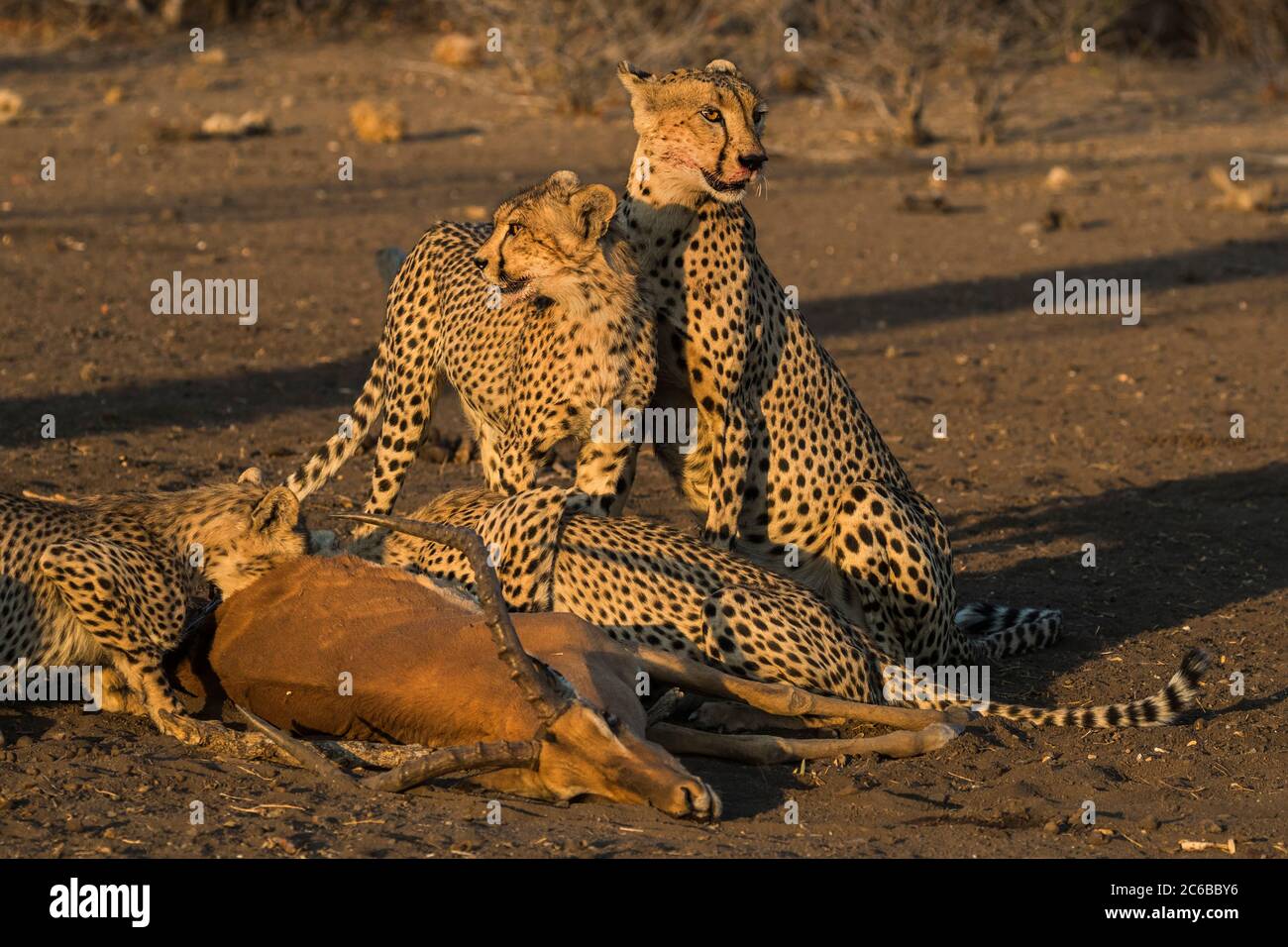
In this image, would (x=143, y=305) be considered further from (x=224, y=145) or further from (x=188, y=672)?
(x=188, y=672)

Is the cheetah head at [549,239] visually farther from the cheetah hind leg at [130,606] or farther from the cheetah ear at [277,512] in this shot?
the cheetah hind leg at [130,606]

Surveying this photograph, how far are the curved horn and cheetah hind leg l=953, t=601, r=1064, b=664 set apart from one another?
224 cm

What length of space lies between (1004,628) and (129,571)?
9.16ft

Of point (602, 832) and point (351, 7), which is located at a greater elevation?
point (351, 7)

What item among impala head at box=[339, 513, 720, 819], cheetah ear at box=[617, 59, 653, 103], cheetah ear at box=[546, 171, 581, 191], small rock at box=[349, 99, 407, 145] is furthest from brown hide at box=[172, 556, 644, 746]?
small rock at box=[349, 99, 407, 145]

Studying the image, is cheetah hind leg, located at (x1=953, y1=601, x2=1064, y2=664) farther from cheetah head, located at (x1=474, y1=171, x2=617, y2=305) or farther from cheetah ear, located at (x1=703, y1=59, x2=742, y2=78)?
cheetah ear, located at (x1=703, y1=59, x2=742, y2=78)

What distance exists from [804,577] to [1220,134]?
12054 millimetres

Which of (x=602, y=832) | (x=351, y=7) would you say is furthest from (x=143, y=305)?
(x=351, y=7)

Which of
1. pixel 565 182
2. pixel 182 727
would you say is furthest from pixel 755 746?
pixel 565 182

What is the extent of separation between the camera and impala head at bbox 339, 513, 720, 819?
415 cm

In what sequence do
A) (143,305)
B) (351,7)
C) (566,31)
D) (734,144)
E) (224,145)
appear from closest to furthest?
(734,144), (143,305), (224,145), (566,31), (351,7)

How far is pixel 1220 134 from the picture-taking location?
16.8 metres

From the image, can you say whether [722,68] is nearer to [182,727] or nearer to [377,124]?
[182,727]

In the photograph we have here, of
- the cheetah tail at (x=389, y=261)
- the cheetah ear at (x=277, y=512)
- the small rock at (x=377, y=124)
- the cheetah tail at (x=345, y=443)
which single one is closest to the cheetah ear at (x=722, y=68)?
the cheetah tail at (x=345, y=443)
